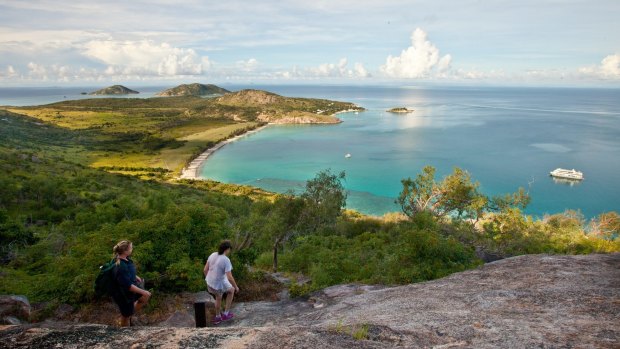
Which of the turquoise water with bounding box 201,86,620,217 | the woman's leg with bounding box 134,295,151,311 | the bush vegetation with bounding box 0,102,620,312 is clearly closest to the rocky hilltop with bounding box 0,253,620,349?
the woman's leg with bounding box 134,295,151,311

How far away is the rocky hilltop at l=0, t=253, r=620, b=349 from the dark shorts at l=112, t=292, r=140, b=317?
5.15 feet

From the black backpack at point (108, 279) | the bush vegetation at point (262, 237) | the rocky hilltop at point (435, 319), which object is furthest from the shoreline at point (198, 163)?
the rocky hilltop at point (435, 319)

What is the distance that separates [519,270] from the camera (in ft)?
42.6

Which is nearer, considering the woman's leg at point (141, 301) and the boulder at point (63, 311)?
the woman's leg at point (141, 301)

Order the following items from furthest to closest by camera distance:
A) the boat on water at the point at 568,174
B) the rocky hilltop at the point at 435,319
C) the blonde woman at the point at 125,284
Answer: the boat on water at the point at 568,174, the blonde woman at the point at 125,284, the rocky hilltop at the point at 435,319

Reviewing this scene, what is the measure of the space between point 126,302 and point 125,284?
1.65 feet

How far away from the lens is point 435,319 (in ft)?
29.4

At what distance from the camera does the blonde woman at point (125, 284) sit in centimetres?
935

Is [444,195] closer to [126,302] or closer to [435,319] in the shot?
[435,319]

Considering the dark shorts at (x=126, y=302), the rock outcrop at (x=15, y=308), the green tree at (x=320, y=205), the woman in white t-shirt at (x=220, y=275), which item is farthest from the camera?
the green tree at (x=320, y=205)

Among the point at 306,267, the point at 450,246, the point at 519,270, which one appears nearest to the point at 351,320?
the point at 519,270

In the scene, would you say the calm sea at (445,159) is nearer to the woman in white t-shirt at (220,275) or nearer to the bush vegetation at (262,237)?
the bush vegetation at (262,237)

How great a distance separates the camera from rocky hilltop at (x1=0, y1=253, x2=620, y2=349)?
723 cm

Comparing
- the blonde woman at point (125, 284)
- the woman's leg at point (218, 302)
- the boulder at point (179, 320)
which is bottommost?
the boulder at point (179, 320)
